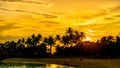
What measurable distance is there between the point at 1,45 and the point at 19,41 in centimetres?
2416

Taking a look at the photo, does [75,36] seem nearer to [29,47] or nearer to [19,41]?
[29,47]

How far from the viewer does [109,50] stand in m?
123

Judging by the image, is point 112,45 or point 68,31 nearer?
point 112,45

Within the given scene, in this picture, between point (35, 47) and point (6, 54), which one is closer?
point (35, 47)

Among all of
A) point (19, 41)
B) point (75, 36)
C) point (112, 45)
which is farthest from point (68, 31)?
point (19, 41)

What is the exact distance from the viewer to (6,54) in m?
184

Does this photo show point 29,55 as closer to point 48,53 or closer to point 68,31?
point 48,53

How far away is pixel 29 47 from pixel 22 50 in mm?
4857

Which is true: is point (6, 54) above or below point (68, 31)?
below

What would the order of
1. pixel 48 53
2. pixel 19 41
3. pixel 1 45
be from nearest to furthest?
1. pixel 48 53
2. pixel 19 41
3. pixel 1 45

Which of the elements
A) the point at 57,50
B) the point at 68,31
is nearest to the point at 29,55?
the point at 57,50

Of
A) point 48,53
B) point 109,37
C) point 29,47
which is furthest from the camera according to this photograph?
point 29,47

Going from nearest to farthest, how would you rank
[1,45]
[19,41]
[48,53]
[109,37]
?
[109,37]
[48,53]
[19,41]
[1,45]

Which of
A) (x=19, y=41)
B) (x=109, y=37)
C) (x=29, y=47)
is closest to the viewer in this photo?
(x=109, y=37)
